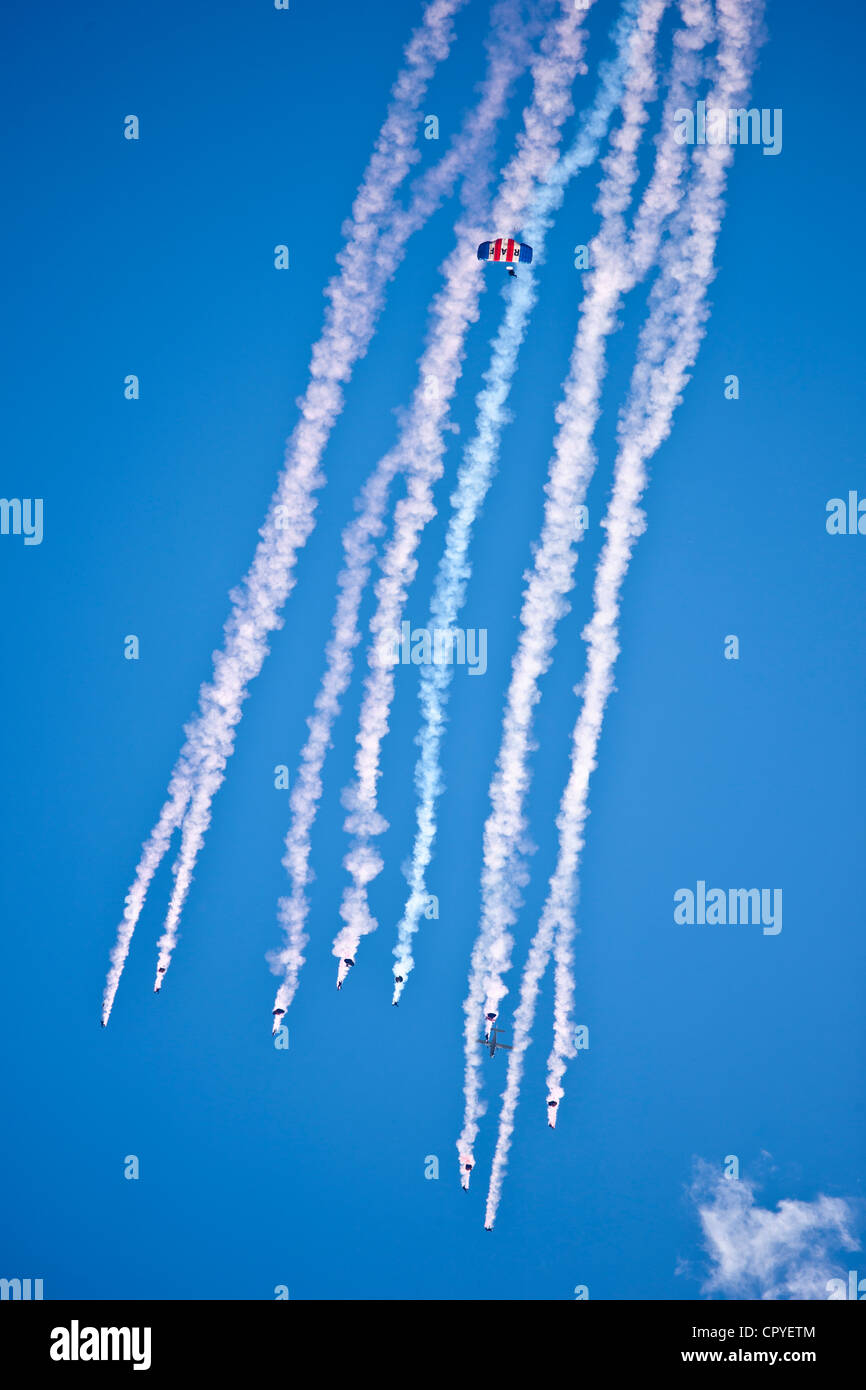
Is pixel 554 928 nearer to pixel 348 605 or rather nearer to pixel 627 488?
pixel 348 605

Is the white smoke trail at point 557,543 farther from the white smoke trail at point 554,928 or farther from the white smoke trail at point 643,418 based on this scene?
the white smoke trail at point 643,418

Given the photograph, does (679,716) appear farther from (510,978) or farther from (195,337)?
(195,337)

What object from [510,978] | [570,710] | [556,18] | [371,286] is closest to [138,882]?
[510,978]

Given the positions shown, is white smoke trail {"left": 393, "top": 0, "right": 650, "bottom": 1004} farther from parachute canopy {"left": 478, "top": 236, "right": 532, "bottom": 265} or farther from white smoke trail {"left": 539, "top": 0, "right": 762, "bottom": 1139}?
white smoke trail {"left": 539, "top": 0, "right": 762, "bottom": 1139}

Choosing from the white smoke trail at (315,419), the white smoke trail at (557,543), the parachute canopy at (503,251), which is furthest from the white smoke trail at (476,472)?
the white smoke trail at (315,419)

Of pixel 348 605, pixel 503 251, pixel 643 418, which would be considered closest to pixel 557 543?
pixel 643 418
